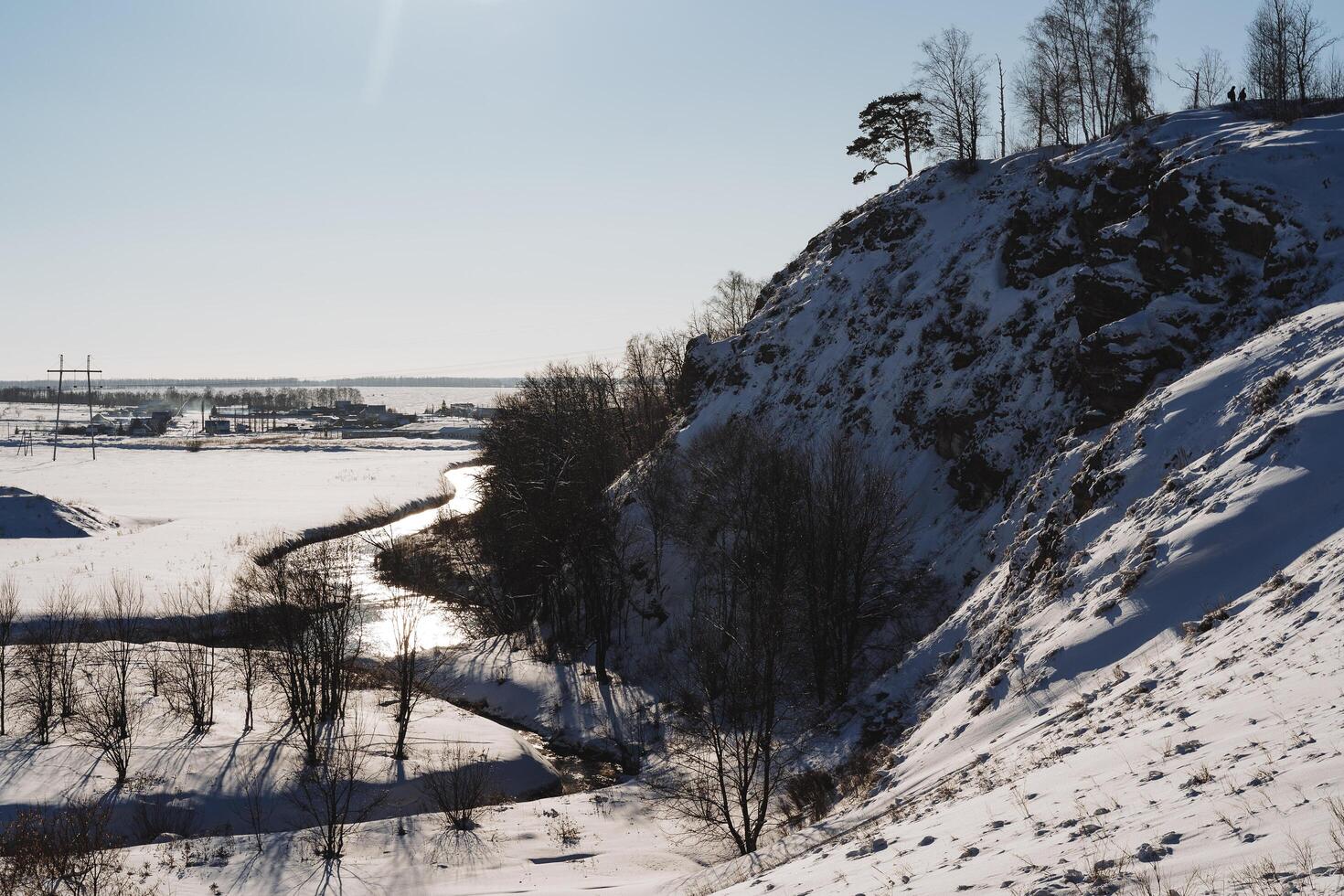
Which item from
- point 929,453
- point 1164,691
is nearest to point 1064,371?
point 929,453

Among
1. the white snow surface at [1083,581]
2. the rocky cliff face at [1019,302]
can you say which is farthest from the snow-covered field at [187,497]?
the rocky cliff face at [1019,302]

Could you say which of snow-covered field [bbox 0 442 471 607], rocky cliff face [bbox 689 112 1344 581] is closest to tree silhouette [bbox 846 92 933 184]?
rocky cliff face [bbox 689 112 1344 581]

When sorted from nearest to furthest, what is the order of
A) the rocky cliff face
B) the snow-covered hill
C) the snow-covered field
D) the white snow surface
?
the snow-covered hill, the white snow surface, the rocky cliff face, the snow-covered field

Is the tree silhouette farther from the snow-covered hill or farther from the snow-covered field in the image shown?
the snow-covered field

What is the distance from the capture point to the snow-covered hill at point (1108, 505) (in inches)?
386

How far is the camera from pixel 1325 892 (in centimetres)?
664

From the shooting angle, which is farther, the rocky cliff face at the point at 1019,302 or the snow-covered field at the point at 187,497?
the snow-covered field at the point at 187,497

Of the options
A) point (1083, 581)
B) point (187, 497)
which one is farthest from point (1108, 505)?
point (187, 497)

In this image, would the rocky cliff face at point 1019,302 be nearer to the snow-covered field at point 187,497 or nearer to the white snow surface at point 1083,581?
the white snow surface at point 1083,581

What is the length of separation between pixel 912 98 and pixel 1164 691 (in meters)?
54.6

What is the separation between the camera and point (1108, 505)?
902 inches

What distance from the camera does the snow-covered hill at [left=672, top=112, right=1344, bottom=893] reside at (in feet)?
32.2

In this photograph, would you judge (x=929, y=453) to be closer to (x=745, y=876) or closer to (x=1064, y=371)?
(x=1064, y=371)

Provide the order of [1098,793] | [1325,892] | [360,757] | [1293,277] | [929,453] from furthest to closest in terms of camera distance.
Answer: [929,453] → [360,757] → [1293,277] → [1098,793] → [1325,892]
